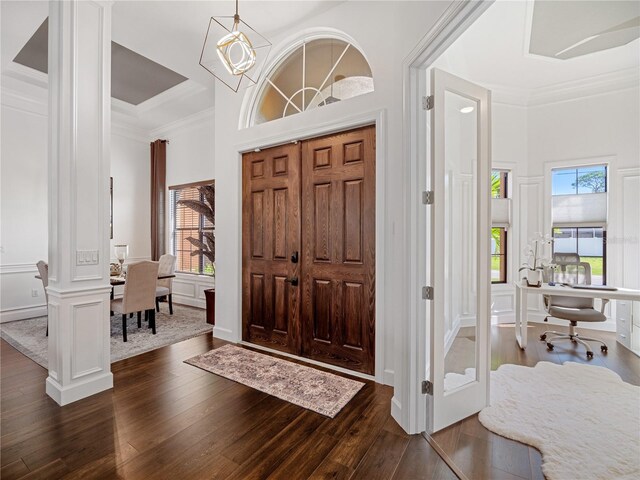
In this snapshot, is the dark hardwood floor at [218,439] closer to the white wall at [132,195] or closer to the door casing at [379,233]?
the door casing at [379,233]

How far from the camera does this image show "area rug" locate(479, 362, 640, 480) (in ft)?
6.06

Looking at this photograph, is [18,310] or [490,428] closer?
[490,428]

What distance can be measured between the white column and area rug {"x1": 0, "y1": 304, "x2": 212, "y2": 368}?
2.63 ft

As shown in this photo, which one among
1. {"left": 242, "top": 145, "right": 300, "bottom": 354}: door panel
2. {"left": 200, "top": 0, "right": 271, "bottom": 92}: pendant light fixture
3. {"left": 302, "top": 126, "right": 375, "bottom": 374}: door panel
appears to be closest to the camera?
{"left": 302, "top": 126, "right": 375, "bottom": 374}: door panel

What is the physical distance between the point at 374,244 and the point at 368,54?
1.76 metres

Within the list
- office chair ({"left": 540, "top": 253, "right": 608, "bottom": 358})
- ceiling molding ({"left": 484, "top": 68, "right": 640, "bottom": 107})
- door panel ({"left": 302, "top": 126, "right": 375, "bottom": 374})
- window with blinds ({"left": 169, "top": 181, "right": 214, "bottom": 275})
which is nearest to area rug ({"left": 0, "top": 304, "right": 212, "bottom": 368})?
window with blinds ({"left": 169, "top": 181, "right": 214, "bottom": 275})

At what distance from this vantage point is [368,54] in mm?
2850

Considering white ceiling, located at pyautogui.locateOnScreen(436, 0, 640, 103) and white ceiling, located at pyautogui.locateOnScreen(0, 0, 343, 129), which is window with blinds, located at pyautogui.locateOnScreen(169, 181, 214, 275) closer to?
white ceiling, located at pyautogui.locateOnScreen(0, 0, 343, 129)

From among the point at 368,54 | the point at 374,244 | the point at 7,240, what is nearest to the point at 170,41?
the point at 368,54

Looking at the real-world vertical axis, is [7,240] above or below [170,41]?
below

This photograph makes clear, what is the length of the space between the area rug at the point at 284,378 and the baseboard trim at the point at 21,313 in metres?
3.55

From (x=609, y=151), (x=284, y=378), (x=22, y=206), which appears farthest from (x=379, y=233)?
(x=22, y=206)

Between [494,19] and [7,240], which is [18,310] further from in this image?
[494,19]

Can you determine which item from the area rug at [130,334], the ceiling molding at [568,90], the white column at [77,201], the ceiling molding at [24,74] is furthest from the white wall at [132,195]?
the ceiling molding at [568,90]
